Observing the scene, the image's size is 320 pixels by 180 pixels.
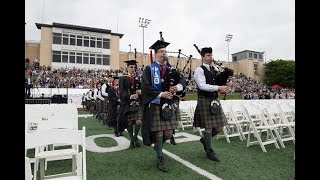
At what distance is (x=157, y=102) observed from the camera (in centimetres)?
398

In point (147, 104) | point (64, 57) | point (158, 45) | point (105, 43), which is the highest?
point (105, 43)

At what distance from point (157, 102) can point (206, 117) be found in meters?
0.85

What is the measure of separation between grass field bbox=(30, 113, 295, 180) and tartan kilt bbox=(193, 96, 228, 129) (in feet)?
1.81

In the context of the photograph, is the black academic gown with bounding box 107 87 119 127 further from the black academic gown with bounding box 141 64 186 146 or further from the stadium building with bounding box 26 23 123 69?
the stadium building with bounding box 26 23 123 69

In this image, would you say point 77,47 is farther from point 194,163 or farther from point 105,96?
point 194,163

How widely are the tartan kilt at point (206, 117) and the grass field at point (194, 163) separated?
1.81 ft

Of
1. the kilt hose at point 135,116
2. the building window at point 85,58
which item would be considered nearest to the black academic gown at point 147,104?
the kilt hose at point 135,116

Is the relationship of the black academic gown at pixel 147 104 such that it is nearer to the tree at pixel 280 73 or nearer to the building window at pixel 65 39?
the building window at pixel 65 39

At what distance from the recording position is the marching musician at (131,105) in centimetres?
550

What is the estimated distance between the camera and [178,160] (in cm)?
425

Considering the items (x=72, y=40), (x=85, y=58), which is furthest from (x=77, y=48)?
(x=85, y=58)
